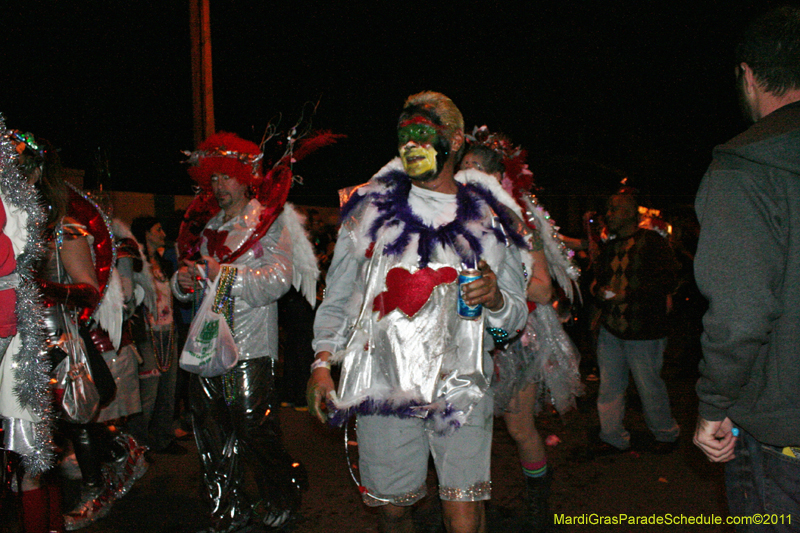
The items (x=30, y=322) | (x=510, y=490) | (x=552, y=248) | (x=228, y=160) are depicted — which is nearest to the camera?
(x=30, y=322)

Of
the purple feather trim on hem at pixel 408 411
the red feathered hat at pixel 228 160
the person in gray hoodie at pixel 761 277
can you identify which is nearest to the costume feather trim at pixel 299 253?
the red feathered hat at pixel 228 160

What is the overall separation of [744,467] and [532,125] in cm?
1801

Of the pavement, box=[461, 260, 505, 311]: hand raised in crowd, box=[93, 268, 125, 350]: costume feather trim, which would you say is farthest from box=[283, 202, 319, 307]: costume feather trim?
box=[461, 260, 505, 311]: hand raised in crowd

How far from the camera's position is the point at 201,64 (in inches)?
319

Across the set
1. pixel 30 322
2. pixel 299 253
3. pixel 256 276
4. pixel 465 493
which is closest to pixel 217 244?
pixel 256 276

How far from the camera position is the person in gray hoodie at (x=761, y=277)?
1.74 m

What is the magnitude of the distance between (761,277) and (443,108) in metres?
1.47

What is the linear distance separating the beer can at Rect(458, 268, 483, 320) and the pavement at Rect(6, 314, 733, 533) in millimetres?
1733

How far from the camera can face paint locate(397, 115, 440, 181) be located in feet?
8.65

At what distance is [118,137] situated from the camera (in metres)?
21.5

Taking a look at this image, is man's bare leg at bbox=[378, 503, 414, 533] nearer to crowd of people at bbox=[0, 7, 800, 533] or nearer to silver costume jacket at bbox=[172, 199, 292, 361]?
crowd of people at bbox=[0, 7, 800, 533]

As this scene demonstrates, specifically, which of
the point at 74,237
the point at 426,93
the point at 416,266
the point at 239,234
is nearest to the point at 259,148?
the point at 239,234

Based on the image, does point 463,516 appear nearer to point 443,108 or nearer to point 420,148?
point 420,148

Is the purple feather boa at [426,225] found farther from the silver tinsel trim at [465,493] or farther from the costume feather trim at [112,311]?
the costume feather trim at [112,311]
